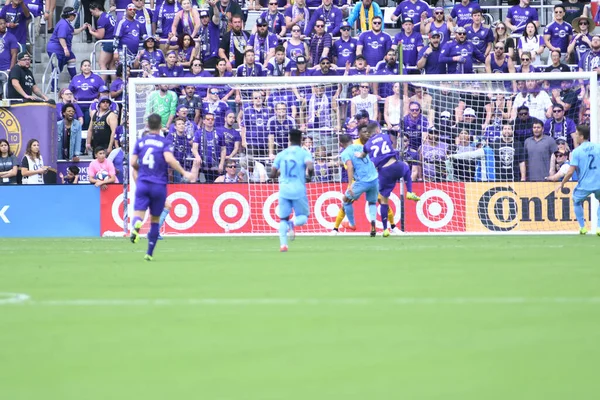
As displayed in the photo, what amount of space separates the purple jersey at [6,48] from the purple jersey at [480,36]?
34.3 ft

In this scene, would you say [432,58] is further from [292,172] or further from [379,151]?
[292,172]

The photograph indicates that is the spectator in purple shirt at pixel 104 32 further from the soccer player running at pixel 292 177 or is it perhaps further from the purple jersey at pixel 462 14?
the soccer player running at pixel 292 177

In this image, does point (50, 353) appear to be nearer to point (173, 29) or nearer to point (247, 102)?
point (247, 102)

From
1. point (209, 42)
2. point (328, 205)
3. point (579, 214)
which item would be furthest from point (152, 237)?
point (209, 42)

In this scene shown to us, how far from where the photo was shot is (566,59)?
83.6 ft

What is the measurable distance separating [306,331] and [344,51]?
18.5m

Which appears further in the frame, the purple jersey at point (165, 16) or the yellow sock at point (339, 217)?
the purple jersey at point (165, 16)

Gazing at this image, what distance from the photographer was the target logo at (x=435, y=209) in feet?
75.4

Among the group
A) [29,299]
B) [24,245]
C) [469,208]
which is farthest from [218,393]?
[469,208]

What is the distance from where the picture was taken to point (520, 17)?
26469mm

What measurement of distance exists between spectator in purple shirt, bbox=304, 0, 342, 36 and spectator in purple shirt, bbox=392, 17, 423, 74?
155 cm

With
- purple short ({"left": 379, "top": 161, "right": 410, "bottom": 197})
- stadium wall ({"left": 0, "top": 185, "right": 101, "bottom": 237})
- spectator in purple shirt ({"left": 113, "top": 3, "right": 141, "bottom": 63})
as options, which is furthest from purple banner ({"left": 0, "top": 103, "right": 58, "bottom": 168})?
purple short ({"left": 379, "top": 161, "right": 410, "bottom": 197})

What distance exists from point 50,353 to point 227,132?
17.3 metres

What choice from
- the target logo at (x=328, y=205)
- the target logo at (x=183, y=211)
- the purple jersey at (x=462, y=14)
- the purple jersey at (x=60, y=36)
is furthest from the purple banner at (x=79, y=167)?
the purple jersey at (x=462, y=14)
